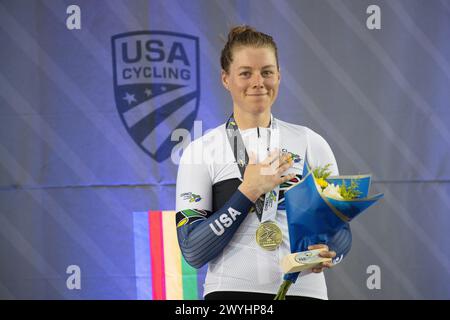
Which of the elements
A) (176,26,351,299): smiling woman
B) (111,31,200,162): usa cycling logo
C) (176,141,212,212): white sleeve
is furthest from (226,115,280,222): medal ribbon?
(111,31,200,162): usa cycling logo

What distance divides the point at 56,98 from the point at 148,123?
449 mm

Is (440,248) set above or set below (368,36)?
below

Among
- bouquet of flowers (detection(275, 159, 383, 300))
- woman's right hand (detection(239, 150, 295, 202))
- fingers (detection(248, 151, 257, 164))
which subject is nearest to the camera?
bouquet of flowers (detection(275, 159, 383, 300))

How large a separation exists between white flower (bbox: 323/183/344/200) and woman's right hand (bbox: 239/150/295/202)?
235 mm

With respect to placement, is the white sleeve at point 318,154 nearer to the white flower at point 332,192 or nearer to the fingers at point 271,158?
the fingers at point 271,158

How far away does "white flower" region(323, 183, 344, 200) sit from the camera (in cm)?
164

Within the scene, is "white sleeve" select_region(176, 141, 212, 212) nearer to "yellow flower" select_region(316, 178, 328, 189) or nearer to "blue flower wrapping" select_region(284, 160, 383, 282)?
"blue flower wrapping" select_region(284, 160, 383, 282)

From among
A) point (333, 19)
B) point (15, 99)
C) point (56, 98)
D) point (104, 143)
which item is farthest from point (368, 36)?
point (15, 99)

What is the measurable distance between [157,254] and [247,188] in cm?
93

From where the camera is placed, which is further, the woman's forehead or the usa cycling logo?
the usa cycling logo

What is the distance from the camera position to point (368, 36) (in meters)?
2.59

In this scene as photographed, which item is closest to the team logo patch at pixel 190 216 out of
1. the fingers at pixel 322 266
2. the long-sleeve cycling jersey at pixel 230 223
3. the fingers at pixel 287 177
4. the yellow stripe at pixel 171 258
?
the long-sleeve cycling jersey at pixel 230 223

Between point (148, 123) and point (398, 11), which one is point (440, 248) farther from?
point (148, 123)
